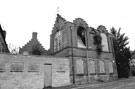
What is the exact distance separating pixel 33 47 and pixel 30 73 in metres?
14.6

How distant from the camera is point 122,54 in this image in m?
25.7

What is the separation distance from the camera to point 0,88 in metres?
11.8

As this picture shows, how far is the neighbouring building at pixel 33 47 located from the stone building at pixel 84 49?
548cm

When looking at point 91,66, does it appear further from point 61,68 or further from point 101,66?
point 61,68

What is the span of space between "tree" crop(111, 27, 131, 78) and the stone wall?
14.0 metres

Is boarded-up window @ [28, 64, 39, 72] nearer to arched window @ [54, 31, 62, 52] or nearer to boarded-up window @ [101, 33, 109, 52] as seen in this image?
arched window @ [54, 31, 62, 52]

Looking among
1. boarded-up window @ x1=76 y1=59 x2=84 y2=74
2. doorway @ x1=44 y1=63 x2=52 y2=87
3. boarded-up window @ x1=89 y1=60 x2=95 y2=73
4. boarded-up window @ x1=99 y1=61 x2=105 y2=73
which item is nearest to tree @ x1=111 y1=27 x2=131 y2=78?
boarded-up window @ x1=99 y1=61 x2=105 y2=73

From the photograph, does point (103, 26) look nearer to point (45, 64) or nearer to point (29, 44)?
point (45, 64)

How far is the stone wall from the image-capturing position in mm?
12438

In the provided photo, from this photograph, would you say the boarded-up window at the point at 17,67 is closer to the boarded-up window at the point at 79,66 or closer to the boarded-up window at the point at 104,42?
the boarded-up window at the point at 79,66

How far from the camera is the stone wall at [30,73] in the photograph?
12438mm

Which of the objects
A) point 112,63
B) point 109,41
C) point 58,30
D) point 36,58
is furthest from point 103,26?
point 36,58

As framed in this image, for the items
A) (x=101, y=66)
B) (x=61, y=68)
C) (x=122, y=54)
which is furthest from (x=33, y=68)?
(x=122, y=54)

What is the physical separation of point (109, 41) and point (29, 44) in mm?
18111
